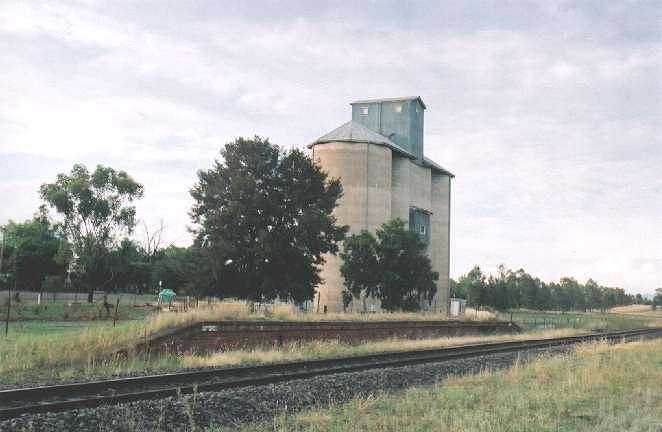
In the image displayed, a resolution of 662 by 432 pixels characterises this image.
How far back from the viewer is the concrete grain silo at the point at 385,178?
59.2m

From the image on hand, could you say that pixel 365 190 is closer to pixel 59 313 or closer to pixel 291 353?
pixel 59 313

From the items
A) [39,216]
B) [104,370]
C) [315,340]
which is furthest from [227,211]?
[39,216]

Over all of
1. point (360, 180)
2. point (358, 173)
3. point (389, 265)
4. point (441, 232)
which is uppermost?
point (358, 173)

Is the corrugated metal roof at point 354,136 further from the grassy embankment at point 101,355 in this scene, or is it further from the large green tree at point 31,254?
the grassy embankment at point 101,355

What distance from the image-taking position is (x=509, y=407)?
34.8 ft

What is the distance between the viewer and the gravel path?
8.54m

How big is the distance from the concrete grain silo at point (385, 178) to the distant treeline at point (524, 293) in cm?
1573

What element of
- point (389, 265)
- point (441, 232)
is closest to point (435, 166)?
point (441, 232)

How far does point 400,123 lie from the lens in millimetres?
69000

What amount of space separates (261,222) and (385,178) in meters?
31.0

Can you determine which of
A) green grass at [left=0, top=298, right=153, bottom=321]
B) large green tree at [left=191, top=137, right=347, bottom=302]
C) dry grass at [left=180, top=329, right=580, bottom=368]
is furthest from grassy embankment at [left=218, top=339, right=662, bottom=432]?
green grass at [left=0, top=298, right=153, bottom=321]

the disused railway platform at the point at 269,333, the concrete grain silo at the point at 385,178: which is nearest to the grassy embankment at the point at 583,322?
the concrete grain silo at the point at 385,178

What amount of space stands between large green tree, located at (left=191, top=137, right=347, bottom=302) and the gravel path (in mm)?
18426

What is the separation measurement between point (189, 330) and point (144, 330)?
1.41 m
